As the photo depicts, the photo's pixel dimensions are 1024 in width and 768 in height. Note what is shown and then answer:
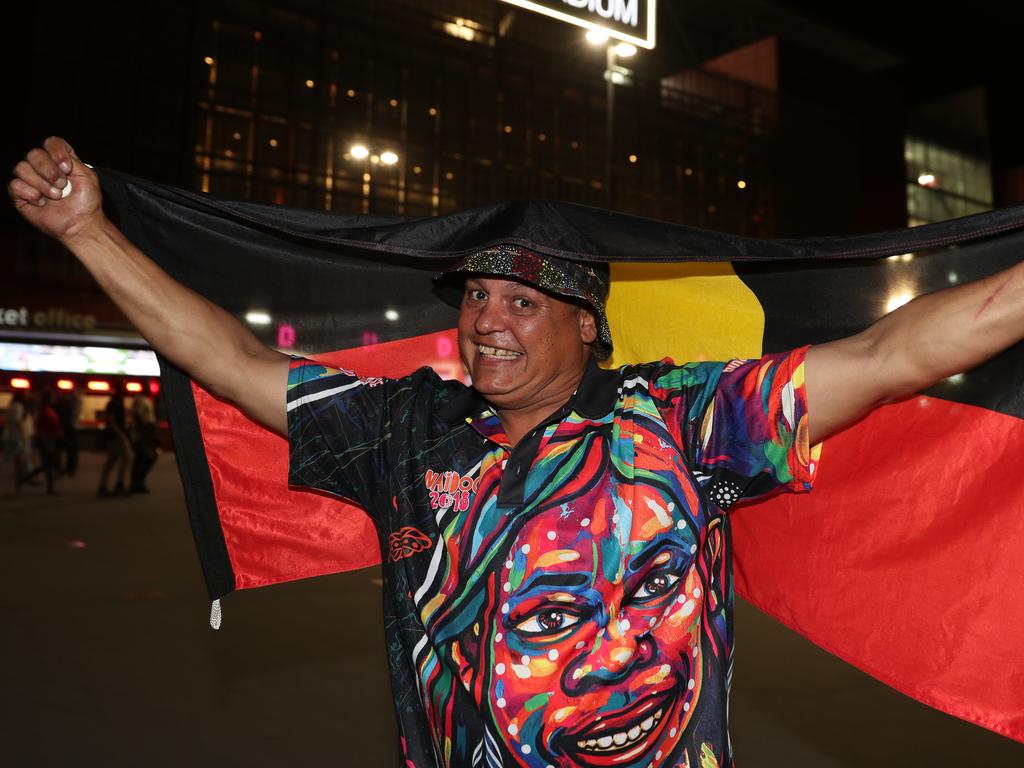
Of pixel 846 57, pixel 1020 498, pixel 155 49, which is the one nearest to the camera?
pixel 1020 498

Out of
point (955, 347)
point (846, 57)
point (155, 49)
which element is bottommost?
point (955, 347)

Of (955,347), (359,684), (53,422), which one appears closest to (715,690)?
(955,347)

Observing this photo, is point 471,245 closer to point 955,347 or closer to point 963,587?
point 955,347

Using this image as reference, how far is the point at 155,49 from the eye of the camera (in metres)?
19.9

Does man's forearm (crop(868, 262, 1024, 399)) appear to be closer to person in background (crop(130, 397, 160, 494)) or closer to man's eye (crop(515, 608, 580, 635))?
man's eye (crop(515, 608, 580, 635))

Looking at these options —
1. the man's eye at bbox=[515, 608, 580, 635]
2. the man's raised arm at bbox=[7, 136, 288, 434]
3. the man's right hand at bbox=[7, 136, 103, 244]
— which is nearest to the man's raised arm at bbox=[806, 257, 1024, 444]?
the man's eye at bbox=[515, 608, 580, 635]

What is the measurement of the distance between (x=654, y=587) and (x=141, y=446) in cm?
1234

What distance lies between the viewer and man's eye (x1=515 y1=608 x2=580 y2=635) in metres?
1.66

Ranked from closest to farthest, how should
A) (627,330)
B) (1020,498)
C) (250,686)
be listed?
(1020,498), (627,330), (250,686)

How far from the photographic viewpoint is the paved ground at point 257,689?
3.78 metres

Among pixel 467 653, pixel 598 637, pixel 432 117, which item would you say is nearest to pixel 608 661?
pixel 598 637

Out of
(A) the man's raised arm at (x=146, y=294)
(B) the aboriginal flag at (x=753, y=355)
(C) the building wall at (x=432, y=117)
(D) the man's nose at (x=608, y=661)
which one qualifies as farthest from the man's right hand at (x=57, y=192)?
(C) the building wall at (x=432, y=117)

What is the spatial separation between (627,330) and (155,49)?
69.4ft

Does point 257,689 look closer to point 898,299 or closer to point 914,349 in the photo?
point 898,299
